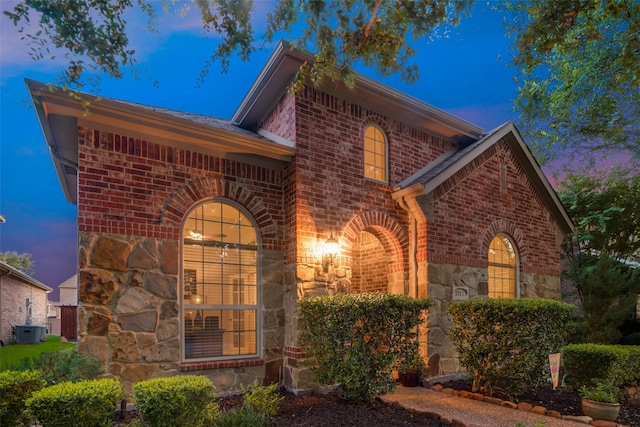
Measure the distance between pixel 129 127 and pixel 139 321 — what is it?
2.73 meters

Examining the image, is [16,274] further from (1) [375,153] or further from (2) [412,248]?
(2) [412,248]

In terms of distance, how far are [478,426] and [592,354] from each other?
359cm

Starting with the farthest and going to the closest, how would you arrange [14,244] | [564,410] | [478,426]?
[14,244], [564,410], [478,426]

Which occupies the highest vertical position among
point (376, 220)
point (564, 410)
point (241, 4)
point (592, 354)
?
point (241, 4)

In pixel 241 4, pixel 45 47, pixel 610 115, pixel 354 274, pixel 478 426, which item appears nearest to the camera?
pixel 45 47

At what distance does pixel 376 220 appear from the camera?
803 cm

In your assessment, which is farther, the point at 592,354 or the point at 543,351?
Result: the point at 592,354

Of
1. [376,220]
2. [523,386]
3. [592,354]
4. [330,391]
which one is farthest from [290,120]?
[592,354]

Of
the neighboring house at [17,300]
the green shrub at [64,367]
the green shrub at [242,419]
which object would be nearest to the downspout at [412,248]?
the green shrub at [242,419]

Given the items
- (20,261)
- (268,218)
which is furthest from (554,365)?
(20,261)

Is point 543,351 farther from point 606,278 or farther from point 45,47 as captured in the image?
point 45,47

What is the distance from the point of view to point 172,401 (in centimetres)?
411

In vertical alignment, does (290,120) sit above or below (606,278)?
above

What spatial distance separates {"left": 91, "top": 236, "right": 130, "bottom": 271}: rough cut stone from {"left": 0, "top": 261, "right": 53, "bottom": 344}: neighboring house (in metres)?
13.7
